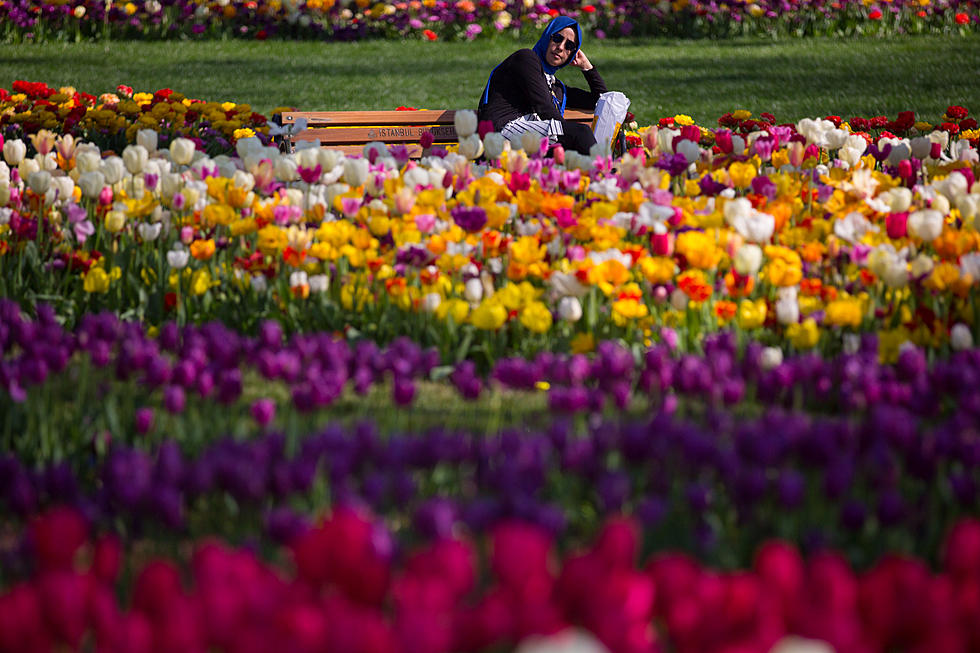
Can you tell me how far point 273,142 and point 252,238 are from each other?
114 inches

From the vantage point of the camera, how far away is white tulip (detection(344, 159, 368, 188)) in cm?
430

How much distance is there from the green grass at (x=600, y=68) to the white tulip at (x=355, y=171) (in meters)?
7.16

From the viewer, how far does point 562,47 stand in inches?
290

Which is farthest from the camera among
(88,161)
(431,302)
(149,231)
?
(88,161)

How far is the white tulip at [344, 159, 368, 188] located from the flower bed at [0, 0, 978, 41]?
1207cm

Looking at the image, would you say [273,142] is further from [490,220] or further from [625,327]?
[625,327]

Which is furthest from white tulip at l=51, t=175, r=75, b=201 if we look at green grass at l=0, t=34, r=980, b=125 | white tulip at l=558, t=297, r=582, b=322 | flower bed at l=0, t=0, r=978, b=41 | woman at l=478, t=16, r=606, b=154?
flower bed at l=0, t=0, r=978, b=41

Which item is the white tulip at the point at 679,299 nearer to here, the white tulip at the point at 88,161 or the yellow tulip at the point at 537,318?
the yellow tulip at the point at 537,318

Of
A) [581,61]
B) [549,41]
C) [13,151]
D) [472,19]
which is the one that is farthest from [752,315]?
[472,19]

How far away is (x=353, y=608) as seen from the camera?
1455 mm

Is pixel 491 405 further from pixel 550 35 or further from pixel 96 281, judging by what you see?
pixel 550 35

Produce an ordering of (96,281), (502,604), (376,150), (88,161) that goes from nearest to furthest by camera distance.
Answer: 1. (502,604)
2. (96,281)
3. (88,161)
4. (376,150)

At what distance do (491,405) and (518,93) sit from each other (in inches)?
174

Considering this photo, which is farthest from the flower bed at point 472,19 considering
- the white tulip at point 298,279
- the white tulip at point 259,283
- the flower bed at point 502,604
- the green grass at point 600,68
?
the flower bed at point 502,604
